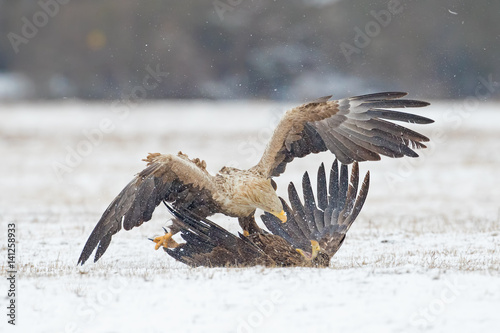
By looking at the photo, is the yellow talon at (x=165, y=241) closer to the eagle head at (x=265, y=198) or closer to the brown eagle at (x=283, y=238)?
the brown eagle at (x=283, y=238)

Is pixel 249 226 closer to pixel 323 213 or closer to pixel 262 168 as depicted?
pixel 262 168

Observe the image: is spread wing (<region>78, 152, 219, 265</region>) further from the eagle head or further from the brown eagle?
the eagle head

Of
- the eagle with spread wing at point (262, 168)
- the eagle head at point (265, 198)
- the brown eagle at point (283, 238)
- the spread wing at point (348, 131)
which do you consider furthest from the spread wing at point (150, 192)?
the spread wing at point (348, 131)

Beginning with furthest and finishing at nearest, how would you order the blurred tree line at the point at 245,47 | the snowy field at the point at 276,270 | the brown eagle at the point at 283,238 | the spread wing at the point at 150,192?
the blurred tree line at the point at 245,47
the brown eagle at the point at 283,238
the spread wing at the point at 150,192
the snowy field at the point at 276,270

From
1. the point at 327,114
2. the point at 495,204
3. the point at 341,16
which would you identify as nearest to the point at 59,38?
the point at 341,16

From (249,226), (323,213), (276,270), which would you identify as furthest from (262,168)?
(276,270)

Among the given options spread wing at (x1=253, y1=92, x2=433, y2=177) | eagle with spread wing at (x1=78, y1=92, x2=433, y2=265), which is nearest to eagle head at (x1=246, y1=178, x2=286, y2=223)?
eagle with spread wing at (x1=78, y1=92, x2=433, y2=265)

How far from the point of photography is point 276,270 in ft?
22.0

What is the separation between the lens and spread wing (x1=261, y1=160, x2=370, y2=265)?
26.1 ft

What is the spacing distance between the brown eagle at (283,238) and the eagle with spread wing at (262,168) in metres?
0.17

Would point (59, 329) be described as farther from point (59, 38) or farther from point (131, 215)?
point (59, 38)

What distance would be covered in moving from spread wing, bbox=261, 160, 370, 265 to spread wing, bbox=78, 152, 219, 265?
102 centimetres

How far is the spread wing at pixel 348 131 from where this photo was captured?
7.98 m

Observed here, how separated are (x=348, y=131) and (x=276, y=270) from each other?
2.14 m
